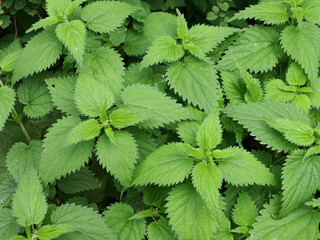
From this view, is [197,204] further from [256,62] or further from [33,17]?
[33,17]

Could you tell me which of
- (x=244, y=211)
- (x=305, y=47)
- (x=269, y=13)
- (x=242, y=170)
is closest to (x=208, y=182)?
(x=242, y=170)

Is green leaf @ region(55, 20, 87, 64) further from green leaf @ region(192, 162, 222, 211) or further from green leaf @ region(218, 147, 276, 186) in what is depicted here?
green leaf @ region(218, 147, 276, 186)

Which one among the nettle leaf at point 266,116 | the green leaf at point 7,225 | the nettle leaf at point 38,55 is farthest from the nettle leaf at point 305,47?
the green leaf at point 7,225

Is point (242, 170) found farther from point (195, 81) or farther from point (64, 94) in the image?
point (64, 94)

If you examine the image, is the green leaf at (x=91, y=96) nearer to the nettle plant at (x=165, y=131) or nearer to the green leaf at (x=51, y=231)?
the nettle plant at (x=165, y=131)

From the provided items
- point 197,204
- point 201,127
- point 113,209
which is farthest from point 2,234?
point 201,127

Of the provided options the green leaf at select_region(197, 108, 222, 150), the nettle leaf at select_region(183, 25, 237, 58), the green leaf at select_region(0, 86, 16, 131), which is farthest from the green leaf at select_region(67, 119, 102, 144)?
the nettle leaf at select_region(183, 25, 237, 58)
